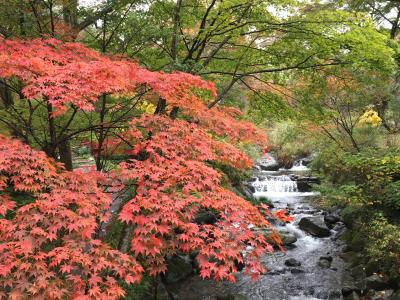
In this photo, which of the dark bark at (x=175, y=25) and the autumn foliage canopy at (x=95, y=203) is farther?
the dark bark at (x=175, y=25)

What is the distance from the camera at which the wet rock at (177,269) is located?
9.68m

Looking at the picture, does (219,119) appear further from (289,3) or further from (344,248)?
(344,248)

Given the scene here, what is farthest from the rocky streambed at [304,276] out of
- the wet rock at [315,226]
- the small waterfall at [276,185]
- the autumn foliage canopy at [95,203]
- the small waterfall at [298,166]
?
the small waterfall at [298,166]

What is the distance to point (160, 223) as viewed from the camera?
4570 millimetres


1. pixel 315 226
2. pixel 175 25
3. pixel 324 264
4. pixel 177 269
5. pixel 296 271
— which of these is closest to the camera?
pixel 175 25

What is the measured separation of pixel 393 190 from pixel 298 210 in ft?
21.5

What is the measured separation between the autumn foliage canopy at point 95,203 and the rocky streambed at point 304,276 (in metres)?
4.66

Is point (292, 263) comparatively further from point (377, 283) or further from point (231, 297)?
point (231, 297)

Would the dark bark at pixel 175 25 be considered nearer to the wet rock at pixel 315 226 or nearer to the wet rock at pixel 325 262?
the wet rock at pixel 325 262

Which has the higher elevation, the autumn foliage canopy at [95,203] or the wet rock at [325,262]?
the autumn foliage canopy at [95,203]

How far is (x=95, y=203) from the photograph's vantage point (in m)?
4.75

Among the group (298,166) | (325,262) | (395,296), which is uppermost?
(298,166)

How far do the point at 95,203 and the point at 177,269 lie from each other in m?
5.85

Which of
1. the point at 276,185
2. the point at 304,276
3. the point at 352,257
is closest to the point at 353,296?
the point at 304,276
